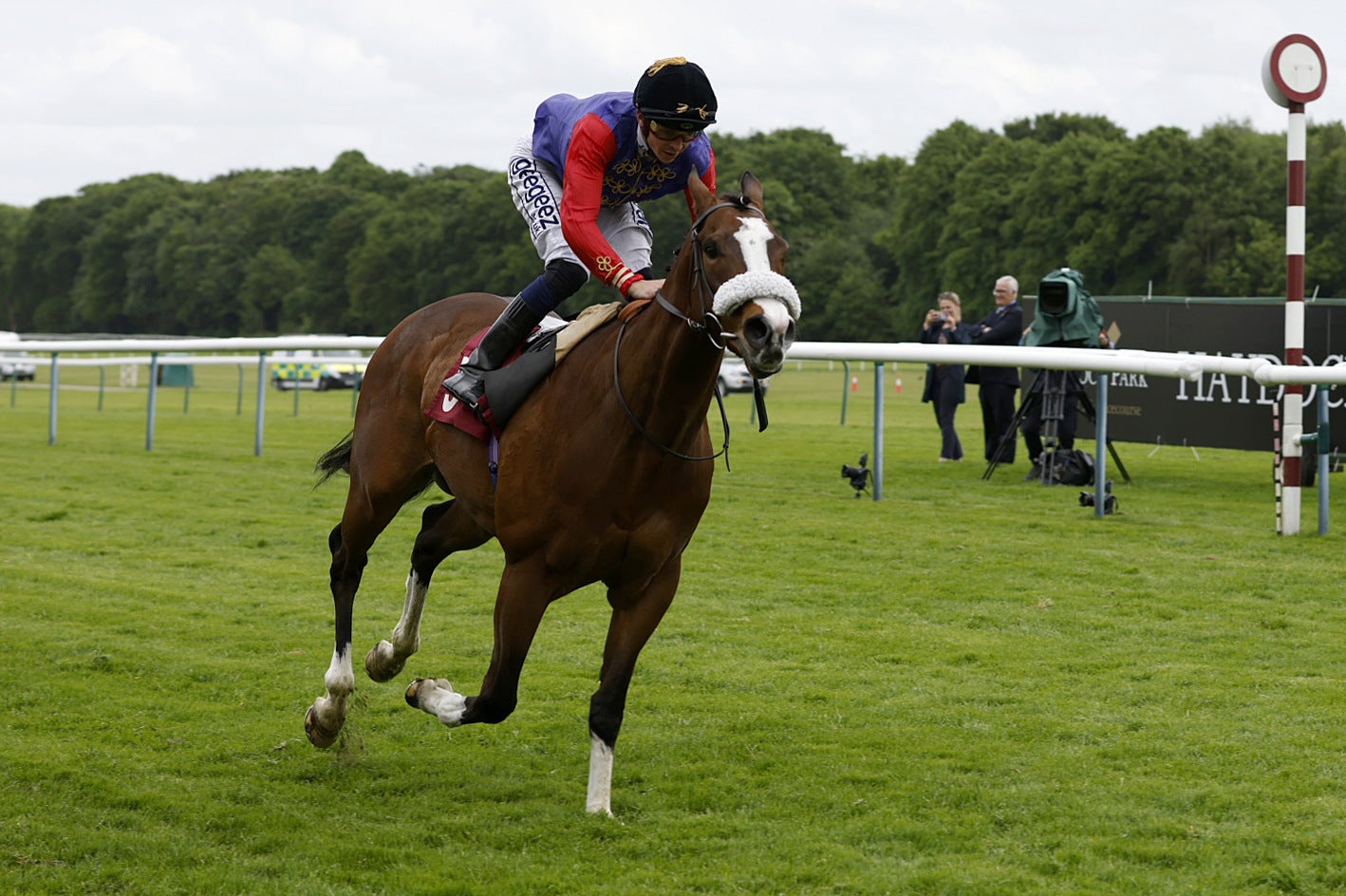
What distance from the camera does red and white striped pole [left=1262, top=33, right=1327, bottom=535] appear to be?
9.99 meters

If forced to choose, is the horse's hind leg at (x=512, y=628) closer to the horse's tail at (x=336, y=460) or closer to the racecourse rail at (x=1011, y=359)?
the horse's tail at (x=336, y=460)

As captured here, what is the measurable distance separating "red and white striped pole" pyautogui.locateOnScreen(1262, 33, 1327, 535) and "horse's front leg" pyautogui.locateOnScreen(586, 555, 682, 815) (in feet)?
22.1

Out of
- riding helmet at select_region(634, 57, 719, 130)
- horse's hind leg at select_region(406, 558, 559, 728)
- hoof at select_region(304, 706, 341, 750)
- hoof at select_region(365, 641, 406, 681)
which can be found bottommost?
hoof at select_region(304, 706, 341, 750)

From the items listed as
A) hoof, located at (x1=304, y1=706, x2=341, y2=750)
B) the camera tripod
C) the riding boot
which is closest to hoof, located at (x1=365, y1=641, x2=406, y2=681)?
hoof, located at (x1=304, y1=706, x2=341, y2=750)

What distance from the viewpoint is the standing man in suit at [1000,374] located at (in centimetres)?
1427

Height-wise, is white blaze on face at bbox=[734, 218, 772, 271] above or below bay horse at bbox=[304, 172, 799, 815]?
above

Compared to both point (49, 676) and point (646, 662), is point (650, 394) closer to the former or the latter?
point (646, 662)

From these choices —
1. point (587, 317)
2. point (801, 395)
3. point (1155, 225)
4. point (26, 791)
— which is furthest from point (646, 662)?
point (1155, 225)

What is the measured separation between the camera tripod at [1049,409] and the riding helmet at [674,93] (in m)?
8.98

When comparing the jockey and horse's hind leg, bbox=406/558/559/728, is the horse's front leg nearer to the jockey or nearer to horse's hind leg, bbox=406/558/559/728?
horse's hind leg, bbox=406/558/559/728

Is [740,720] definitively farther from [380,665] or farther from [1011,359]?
[1011,359]

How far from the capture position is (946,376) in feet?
51.3

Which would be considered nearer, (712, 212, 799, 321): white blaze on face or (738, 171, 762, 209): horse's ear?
(712, 212, 799, 321): white blaze on face

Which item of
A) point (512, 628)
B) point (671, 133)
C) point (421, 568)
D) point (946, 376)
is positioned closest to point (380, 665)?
point (421, 568)
